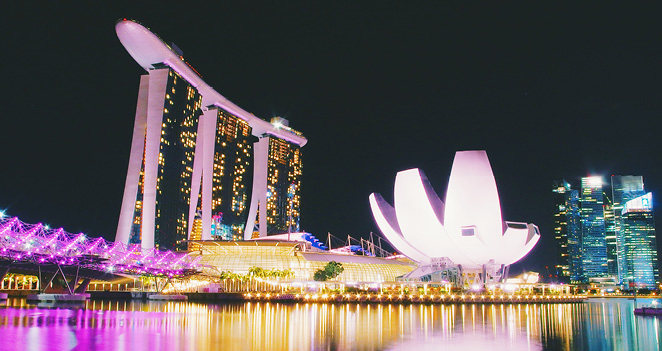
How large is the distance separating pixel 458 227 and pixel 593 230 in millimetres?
126820

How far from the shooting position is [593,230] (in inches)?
6486

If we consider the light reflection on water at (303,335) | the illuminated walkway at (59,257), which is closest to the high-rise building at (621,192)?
the illuminated walkway at (59,257)

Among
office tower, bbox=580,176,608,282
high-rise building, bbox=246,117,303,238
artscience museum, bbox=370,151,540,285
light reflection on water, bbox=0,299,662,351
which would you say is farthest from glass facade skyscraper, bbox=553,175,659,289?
light reflection on water, bbox=0,299,662,351

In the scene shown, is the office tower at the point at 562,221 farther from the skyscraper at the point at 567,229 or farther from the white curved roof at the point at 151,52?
the white curved roof at the point at 151,52

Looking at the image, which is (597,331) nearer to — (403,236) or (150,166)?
(403,236)

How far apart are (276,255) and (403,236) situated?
811 inches

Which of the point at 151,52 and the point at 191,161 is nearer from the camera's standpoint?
the point at 151,52

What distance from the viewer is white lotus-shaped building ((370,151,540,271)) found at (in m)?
51.7

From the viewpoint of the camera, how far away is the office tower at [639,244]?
150 metres

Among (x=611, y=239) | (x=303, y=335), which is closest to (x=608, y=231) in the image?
(x=611, y=239)

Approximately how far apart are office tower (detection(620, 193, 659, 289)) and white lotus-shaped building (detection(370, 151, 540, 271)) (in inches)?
4267

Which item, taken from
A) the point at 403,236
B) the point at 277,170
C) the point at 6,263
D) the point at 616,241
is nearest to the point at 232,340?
the point at 6,263

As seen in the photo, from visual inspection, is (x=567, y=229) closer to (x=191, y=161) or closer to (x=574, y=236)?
(x=574, y=236)

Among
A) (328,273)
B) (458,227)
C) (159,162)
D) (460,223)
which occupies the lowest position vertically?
(328,273)
